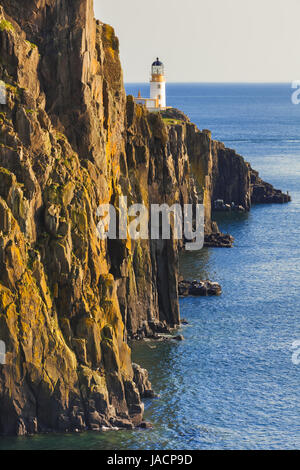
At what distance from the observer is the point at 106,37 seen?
118 metres

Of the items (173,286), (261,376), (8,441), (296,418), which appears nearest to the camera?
(8,441)

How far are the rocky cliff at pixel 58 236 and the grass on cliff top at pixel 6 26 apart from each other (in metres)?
0.33

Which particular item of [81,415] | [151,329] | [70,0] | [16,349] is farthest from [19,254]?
[151,329]

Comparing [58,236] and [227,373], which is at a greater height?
[58,236]

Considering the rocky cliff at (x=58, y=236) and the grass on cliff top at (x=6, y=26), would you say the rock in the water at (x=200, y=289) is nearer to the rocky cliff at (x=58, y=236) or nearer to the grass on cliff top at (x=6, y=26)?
the rocky cliff at (x=58, y=236)

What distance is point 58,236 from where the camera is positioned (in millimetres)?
88562

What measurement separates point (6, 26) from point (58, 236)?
21.4 m

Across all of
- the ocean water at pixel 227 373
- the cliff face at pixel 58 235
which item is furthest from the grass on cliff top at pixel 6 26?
the ocean water at pixel 227 373

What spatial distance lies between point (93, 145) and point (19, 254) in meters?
19.9

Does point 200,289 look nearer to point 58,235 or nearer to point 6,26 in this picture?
point 58,235

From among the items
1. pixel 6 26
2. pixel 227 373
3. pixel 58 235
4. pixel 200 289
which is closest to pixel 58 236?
pixel 58 235

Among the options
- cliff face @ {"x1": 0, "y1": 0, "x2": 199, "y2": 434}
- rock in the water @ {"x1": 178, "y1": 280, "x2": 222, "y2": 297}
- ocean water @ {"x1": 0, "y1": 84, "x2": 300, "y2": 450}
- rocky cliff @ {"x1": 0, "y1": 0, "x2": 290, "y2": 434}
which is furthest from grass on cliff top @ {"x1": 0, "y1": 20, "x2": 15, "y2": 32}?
rock in the water @ {"x1": 178, "y1": 280, "x2": 222, "y2": 297}

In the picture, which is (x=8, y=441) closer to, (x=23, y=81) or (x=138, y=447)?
(x=138, y=447)

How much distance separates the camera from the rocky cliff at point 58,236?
83.9m
